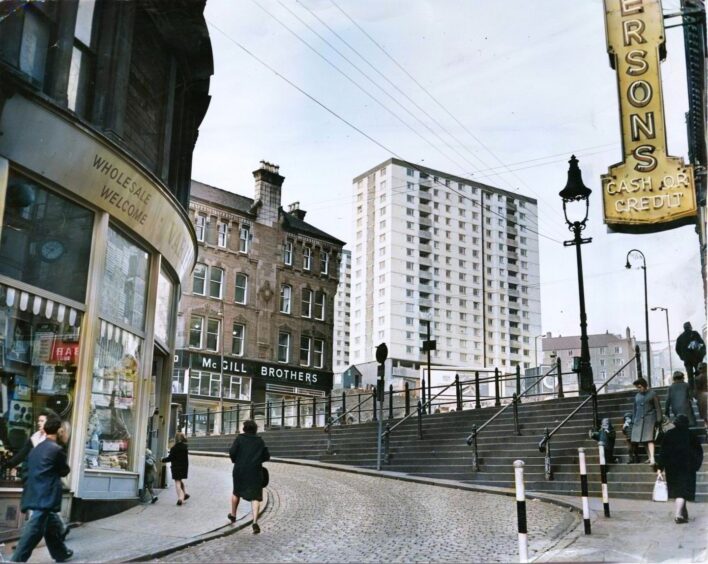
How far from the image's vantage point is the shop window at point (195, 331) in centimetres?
4572

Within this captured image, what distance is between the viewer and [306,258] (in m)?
52.7

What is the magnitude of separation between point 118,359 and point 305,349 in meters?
39.0

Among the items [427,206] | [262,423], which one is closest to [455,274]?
[427,206]

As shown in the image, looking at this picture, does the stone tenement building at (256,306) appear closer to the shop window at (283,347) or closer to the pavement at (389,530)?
the shop window at (283,347)

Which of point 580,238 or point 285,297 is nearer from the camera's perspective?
point 580,238

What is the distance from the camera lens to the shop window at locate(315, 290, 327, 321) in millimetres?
52875

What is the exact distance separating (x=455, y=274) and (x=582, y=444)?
104 metres

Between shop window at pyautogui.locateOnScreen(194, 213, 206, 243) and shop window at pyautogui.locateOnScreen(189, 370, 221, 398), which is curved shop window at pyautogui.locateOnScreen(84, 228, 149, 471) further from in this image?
shop window at pyautogui.locateOnScreen(194, 213, 206, 243)

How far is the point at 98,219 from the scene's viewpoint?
11.8 m

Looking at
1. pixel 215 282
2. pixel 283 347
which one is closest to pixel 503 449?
pixel 215 282

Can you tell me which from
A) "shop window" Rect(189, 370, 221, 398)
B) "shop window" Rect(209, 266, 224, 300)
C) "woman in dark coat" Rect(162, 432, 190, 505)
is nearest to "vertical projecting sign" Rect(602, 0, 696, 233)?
"woman in dark coat" Rect(162, 432, 190, 505)

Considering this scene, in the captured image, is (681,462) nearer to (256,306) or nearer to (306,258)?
(256,306)

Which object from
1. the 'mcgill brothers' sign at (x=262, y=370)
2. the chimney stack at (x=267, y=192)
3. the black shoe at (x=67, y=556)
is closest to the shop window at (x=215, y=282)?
the 'mcgill brothers' sign at (x=262, y=370)

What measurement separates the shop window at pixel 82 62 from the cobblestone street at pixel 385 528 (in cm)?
692
